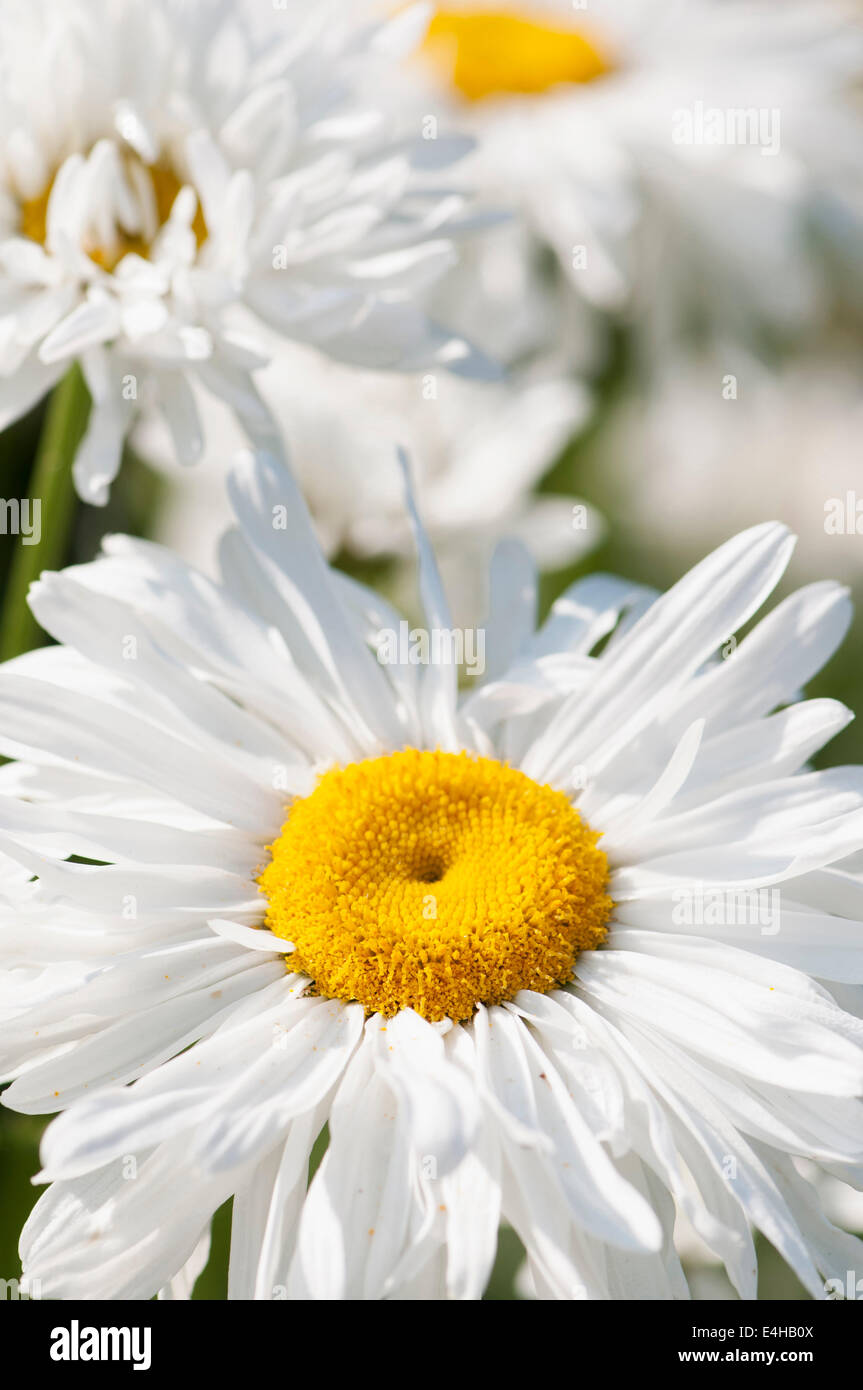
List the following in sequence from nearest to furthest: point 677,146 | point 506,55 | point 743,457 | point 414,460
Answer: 1. point 414,460
2. point 677,146
3. point 506,55
4. point 743,457

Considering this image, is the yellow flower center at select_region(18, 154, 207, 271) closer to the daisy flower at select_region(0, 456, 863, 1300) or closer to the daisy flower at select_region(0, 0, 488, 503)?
the daisy flower at select_region(0, 0, 488, 503)

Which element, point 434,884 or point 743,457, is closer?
point 434,884

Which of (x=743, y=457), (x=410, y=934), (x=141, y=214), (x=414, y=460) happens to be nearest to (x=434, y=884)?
(x=410, y=934)

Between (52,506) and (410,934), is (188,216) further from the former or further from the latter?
(410,934)

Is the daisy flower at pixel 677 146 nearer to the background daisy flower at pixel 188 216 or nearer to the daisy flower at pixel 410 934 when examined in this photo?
the background daisy flower at pixel 188 216

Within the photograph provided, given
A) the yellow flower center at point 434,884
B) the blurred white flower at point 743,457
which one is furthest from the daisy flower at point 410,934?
the blurred white flower at point 743,457

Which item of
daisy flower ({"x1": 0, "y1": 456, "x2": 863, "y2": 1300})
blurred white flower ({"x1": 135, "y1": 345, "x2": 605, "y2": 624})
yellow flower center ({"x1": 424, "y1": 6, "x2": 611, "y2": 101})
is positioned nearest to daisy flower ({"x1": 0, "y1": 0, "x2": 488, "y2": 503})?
daisy flower ({"x1": 0, "y1": 456, "x2": 863, "y2": 1300})
